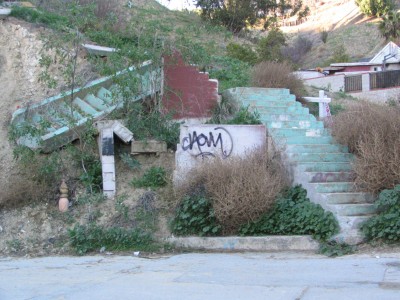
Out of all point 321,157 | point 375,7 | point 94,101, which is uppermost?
point 375,7

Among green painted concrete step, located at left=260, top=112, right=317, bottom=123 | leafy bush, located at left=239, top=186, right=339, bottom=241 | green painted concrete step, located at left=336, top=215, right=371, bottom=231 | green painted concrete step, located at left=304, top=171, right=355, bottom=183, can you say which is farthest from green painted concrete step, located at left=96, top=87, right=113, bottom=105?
green painted concrete step, located at left=336, top=215, right=371, bottom=231

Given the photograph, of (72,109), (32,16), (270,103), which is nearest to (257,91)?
(270,103)

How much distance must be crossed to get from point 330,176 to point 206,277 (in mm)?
4267

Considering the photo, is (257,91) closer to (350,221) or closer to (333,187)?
(333,187)

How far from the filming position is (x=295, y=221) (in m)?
10.5

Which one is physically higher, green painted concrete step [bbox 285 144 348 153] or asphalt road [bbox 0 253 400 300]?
green painted concrete step [bbox 285 144 348 153]

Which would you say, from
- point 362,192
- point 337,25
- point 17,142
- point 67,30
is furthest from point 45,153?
point 337,25

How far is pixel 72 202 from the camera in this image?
12.3 meters

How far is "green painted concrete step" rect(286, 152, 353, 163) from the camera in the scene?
11.9 metres

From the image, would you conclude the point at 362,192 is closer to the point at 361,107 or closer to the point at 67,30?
the point at 361,107

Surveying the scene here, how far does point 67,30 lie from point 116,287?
7.90 m

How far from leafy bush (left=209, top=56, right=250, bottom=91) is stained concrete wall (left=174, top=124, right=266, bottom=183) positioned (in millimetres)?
4292

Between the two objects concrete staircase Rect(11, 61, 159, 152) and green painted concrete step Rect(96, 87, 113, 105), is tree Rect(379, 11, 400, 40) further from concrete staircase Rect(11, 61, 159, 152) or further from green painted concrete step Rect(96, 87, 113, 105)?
concrete staircase Rect(11, 61, 159, 152)

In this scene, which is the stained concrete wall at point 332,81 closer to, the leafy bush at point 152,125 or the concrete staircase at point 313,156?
the concrete staircase at point 313,156
